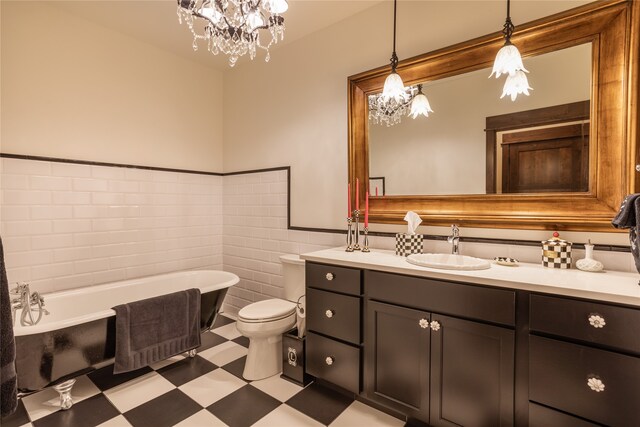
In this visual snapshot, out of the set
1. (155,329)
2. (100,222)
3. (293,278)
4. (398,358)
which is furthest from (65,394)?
(398,358)

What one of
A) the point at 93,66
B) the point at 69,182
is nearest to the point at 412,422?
the point at 69,182

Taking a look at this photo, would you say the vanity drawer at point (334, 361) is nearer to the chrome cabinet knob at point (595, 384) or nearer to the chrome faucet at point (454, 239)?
the chrome faucet at point (454, 239)

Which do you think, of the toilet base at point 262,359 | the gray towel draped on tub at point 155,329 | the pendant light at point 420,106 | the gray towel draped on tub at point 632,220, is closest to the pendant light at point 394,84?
the pendant light at point 420,106

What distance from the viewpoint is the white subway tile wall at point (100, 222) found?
2236 mm

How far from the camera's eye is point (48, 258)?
2.35 metres

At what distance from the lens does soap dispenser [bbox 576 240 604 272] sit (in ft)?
4.89

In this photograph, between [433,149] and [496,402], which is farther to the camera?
[433,149]

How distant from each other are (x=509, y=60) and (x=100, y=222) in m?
3.09

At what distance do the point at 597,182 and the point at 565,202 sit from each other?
0.52 feet

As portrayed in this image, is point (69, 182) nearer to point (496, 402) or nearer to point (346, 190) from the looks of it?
point (346, 190)

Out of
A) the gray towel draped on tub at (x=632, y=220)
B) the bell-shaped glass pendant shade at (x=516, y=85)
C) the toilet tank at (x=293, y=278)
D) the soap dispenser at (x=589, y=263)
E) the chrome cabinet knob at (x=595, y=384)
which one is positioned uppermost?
the bell-shaped glass pendant shade at (x=516, y=85)

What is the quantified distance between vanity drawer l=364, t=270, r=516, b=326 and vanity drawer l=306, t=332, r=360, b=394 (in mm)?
390

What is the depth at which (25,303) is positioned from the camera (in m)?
1.94

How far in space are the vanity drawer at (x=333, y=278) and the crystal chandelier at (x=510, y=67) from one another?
1.34 meters
